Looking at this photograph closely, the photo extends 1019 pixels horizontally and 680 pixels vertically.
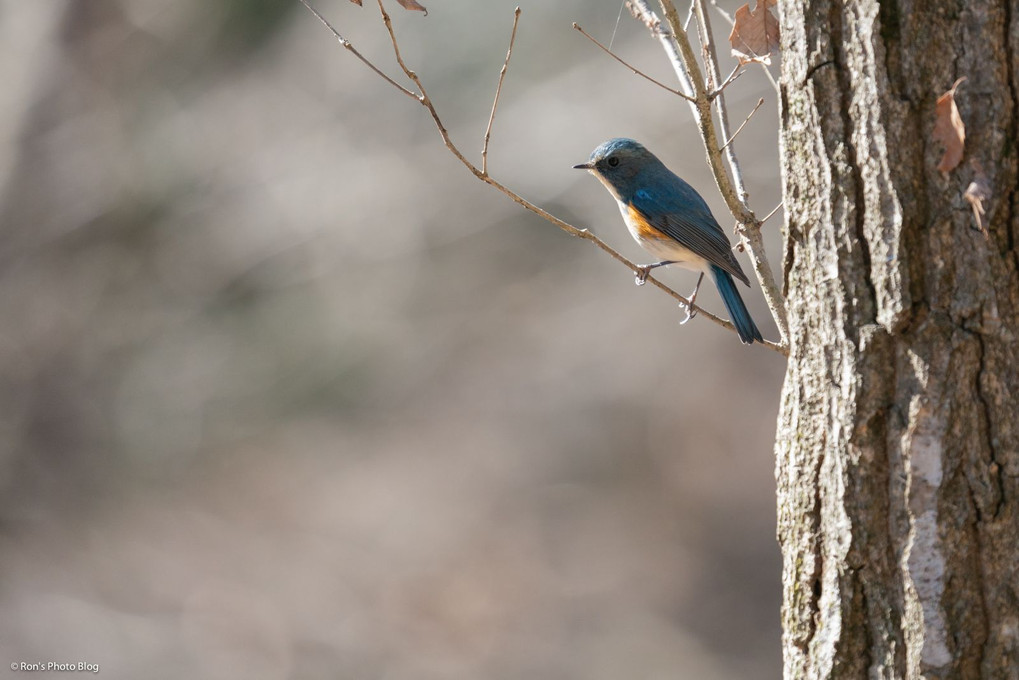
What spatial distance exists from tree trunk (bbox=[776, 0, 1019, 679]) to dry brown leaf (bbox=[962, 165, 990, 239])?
1 centimetres

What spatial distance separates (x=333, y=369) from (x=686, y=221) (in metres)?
7.37

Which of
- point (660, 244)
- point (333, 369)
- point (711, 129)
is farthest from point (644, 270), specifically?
point (333, 369)

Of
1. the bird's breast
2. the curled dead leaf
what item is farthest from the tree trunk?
the bird's breast

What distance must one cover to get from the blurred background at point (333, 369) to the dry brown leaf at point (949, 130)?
7421 millimetres

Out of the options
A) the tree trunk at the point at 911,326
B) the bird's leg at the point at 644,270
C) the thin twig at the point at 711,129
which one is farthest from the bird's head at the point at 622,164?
Result: the tree trunk at the point at 911,326

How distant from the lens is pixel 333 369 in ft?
36.8

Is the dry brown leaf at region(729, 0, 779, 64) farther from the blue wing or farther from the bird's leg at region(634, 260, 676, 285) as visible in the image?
the blue wing

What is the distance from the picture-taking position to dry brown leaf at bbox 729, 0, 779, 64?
244 cm

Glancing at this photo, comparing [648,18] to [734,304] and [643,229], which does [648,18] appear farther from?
[643,229]

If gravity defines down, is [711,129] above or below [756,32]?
below

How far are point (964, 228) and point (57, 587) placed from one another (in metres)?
10.3

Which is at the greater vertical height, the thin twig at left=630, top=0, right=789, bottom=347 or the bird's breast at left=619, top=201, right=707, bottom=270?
the bird's breast at left=619, top=201, right=707, bottom=270

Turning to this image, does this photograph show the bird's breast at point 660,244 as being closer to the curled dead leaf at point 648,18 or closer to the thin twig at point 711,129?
the thin twig at point 711,129

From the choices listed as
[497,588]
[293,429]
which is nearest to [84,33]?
[293,429]
